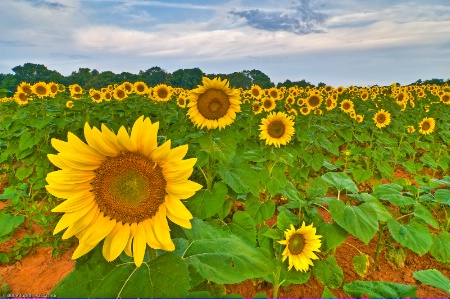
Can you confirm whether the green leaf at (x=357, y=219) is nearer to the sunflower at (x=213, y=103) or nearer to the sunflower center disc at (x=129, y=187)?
the sunflower at (x=213, y=103)

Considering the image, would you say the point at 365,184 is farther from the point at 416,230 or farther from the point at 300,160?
the point at 416,230

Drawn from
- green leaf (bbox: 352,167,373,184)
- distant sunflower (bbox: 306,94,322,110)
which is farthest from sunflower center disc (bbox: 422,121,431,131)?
green leaf (bbox: 352,167,373,184)

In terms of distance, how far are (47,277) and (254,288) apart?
7.59ft

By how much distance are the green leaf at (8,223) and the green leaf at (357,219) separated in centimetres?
364

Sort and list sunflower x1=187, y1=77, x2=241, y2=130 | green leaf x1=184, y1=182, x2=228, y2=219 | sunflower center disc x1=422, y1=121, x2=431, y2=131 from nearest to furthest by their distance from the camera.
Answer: green leaf x1=184, y1=182, x2=228, y2=219
sunflower x1=187, y1=77, x2=241, y2=130
sunflower center disc x1=422, y1=121, x2=431, y2=131

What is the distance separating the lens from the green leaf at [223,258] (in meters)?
1.24

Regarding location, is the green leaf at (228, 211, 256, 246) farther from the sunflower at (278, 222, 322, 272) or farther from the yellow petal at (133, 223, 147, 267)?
the yellow petal at (133, 223, 147, 267)

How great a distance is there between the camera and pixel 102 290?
3.70 ft

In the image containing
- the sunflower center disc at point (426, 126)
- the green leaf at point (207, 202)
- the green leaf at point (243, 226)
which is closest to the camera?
the green leaf at point (207, 202)

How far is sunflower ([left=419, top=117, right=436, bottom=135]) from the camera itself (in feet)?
27.1

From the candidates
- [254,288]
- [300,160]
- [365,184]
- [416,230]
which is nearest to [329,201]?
[416,230]

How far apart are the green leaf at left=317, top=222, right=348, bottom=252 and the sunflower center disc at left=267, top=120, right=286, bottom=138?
6.41 feet

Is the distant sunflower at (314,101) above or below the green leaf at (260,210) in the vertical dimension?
above

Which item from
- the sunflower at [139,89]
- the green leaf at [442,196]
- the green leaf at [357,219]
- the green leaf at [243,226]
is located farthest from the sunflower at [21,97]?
the green leaf at [442,196]
